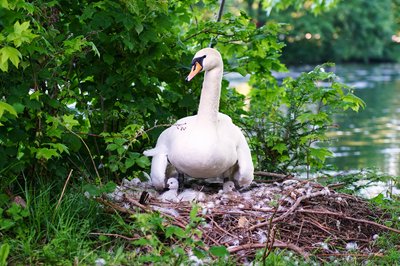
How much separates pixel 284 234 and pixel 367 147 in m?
10.4

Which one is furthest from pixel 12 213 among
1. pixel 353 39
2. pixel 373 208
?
pixel 353 39

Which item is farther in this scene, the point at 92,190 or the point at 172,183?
the point at 172,183

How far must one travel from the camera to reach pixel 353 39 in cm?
5838

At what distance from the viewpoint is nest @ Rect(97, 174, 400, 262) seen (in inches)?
209

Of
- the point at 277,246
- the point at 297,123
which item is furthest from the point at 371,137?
the point at 277,246

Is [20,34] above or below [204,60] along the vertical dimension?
above

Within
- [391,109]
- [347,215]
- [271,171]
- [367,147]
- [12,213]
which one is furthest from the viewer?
[391,109]

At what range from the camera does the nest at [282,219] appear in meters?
5.30

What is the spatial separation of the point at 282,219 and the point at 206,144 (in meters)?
0.86

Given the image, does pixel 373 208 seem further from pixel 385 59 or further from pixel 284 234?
pixel 385 59

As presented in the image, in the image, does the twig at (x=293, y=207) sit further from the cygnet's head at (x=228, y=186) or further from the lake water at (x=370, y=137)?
the lake water at (x=370, y=137)

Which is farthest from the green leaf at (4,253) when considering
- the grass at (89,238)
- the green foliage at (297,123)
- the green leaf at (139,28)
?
the green foliage at (297,123)

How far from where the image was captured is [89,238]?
524 cm

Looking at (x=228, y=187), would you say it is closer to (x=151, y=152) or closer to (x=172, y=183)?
(x=172, y=183)
